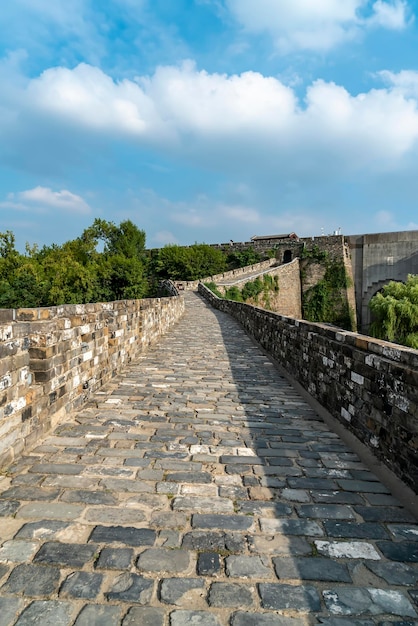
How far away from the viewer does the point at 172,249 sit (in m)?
46.0

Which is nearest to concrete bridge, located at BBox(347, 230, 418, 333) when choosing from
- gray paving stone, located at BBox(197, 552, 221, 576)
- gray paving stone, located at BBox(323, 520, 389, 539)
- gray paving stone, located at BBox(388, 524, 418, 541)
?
gray paving stone, located at BBox(388, 524, 418, 541)

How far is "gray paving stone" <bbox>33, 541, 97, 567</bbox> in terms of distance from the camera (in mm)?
1989

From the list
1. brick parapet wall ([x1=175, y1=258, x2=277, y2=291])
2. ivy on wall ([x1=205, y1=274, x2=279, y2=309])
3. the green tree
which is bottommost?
the green tree

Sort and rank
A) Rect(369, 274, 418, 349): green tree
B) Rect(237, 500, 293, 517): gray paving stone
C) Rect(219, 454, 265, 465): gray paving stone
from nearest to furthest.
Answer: Rect(237, 500, 293, 517): gray paving stone
Rect(219, 454, 265, 465): gray paving stone
Rect(369, 274, 418, 349): green tree

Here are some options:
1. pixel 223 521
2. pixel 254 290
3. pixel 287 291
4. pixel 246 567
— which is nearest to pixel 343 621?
pixel 246 567

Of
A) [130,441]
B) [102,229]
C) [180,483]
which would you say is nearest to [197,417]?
[130,441]

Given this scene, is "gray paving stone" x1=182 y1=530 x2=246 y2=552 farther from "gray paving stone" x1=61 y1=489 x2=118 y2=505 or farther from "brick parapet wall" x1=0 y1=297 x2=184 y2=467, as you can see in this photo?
"brick parapet wall" x1=0 y1=297 x2=184 y2=467

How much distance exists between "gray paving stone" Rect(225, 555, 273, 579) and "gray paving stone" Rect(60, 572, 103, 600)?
0.67m

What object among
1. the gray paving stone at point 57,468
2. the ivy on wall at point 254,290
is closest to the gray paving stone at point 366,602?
the gray paving stone at point 57,468

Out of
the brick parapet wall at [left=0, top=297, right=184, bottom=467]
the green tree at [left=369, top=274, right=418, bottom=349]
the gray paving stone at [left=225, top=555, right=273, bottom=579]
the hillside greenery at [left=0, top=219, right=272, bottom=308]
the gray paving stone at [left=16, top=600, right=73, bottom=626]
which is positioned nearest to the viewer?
the gray paving stone at [left=16, top=600, right=73, bottom=626]

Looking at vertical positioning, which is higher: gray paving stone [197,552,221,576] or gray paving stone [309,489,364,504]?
gray paving stone [197,552,221,576]

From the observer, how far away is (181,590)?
183 cm

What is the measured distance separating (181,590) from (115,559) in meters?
0.42

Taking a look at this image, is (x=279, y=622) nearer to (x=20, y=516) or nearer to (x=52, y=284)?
(x=20, y=516)
